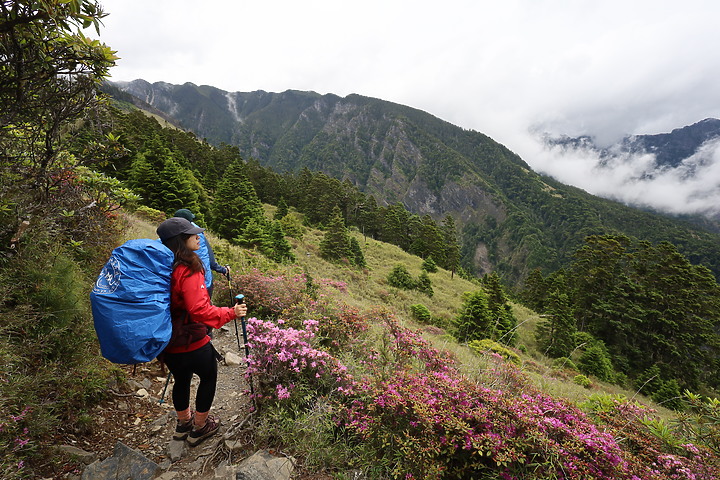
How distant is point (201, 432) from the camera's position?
9.91 ft

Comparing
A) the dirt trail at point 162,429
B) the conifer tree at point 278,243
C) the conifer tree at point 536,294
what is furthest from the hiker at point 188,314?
the conifer tree at point 536,294

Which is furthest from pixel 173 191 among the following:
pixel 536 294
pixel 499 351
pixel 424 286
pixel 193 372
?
pixel 536 294

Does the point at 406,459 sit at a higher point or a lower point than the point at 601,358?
higher

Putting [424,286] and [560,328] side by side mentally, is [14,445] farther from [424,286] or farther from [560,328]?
[560,328]

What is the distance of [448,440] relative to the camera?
7.72 feet

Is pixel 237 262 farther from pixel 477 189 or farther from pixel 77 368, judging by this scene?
pixel 477 189

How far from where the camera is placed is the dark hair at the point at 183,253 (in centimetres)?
259

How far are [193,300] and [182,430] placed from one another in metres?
1.54

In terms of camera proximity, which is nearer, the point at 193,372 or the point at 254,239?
the point at 193,372

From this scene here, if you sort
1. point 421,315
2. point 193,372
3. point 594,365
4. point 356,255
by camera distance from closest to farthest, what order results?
1. point 193,372
2. point 421,315
3. point 594,365
4. point 356,255

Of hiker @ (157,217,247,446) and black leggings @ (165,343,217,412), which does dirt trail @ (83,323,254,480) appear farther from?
black leggings @ (165,343,217,412)

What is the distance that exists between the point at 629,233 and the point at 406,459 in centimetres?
15696

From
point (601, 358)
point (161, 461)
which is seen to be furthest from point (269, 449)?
point (601, 358)

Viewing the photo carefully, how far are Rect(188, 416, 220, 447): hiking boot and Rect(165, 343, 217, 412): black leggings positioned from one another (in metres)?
0.22
